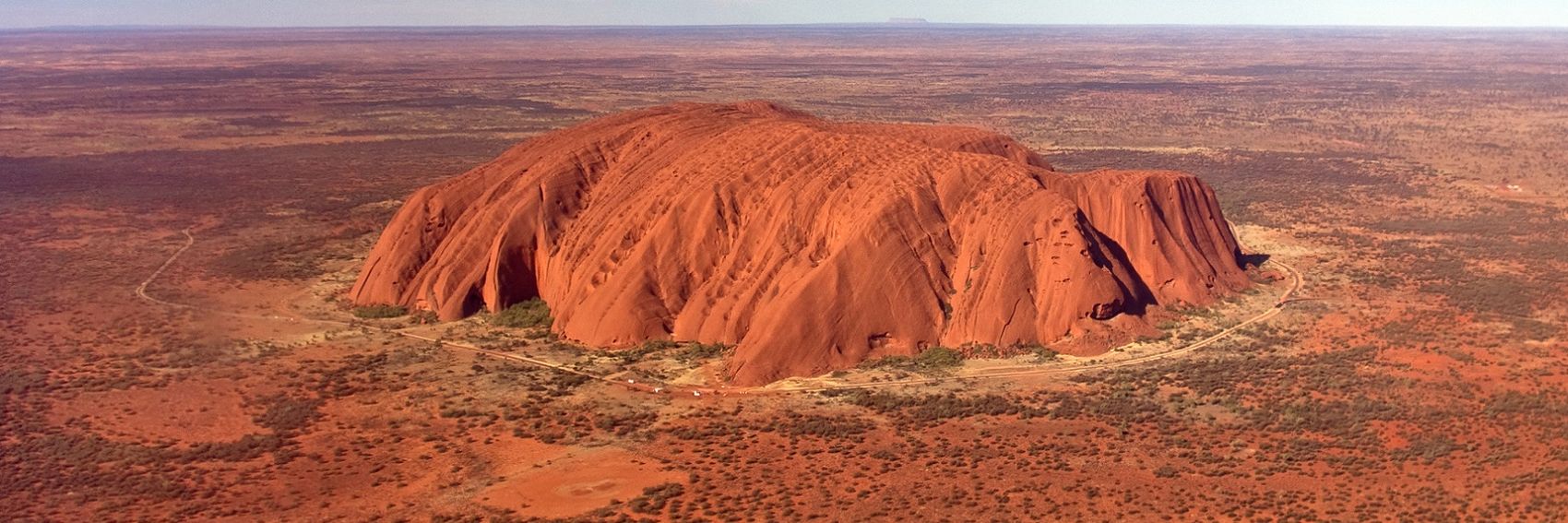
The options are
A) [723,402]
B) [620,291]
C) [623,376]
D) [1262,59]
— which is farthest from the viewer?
[1262,59]

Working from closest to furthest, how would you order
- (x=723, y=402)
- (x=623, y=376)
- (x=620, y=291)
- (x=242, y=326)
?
(x=723, y=402), (x=623, y=376), (x=620, y=291), (x=242, y=326)

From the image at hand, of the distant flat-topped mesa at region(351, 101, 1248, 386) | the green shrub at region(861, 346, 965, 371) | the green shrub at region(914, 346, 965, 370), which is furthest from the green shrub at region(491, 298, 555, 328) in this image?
the green shrub at region(914, 346, 965, 370)

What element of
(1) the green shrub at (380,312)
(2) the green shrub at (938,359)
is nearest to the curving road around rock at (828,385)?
(1) the green shrub at (380,312)

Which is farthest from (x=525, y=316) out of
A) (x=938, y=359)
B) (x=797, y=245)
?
(x=938, y=359)

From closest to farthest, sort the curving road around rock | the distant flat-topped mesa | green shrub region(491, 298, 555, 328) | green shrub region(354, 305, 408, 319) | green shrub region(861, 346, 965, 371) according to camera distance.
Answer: the curving road around rock
green shrub region(861, 346, 965, 371)
the distant flat-topped mesa
green shrub region(491, 298, 555, 328)
green shrub region(354, 305, 408, 319)

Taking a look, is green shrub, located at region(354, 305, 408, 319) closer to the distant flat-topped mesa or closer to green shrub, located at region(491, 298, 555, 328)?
the distant flat-topped mesa

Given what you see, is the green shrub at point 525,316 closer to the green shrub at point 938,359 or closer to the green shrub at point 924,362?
the green shrub at point 924,362

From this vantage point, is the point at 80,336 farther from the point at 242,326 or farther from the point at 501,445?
the point at 501,445

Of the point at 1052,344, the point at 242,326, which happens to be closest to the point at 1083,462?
the point at 1052,344
